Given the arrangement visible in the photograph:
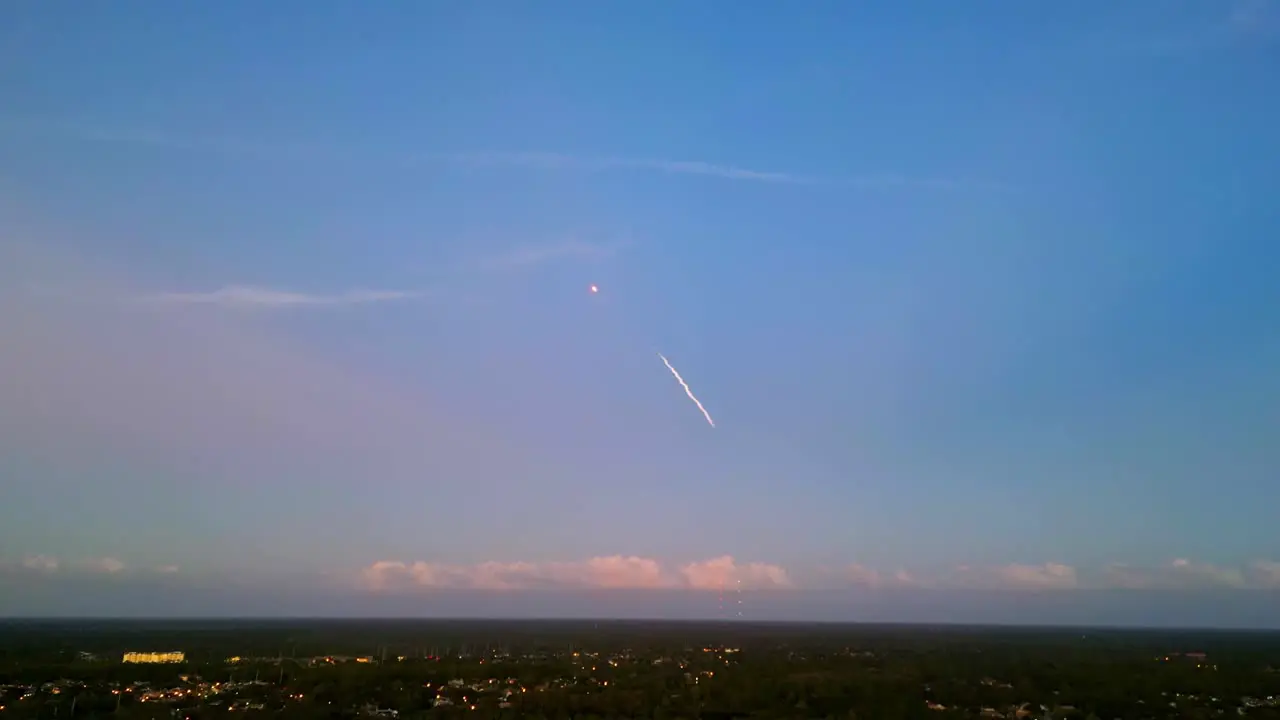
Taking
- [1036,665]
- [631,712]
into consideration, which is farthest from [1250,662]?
[631,712]

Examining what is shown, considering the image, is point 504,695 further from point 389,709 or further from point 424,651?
point 424,651

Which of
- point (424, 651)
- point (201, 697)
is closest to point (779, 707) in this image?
point (201, 697)

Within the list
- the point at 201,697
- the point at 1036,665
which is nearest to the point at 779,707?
the point at 201,697

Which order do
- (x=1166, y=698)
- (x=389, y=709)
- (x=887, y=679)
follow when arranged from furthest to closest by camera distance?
(x=887, y=679) < (x=1166, y=698) < (x=389, y=709)

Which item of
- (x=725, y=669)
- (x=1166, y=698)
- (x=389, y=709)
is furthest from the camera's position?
(x=725, y=669)

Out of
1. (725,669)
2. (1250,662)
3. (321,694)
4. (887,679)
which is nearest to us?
(321,694)

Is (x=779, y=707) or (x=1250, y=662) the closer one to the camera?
(x=779, y=707)

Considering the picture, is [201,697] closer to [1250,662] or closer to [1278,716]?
[1278,716]

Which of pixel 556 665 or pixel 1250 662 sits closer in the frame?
pixel 556 665

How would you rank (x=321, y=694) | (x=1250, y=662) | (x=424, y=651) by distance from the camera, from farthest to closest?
(x=424, y=651) → (x=1250, y=662) → (x=321, y=694)
